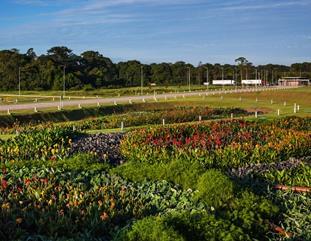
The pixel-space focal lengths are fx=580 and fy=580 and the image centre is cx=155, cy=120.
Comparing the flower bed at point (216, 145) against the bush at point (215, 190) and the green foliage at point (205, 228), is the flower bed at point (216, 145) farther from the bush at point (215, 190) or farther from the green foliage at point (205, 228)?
the green foliage at point (205, 228)

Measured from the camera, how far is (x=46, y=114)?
45.5m

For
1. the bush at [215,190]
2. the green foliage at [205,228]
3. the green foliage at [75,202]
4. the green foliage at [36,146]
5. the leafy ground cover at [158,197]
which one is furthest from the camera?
the green foliage at [36,146]

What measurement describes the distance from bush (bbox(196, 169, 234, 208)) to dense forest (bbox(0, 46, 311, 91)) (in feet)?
288

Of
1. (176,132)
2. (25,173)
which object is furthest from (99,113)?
(25,173)

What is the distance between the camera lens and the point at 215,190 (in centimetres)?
922

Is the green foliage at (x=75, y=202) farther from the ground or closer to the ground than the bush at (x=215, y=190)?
closer to the ground

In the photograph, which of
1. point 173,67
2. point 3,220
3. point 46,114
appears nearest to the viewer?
point 3,220

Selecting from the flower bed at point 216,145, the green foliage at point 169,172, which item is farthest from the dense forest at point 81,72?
the green foliage at point 169,172

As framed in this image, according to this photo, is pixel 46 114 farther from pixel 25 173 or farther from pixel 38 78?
pixel 38 78

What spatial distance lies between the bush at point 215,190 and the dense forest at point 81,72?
87.7 meters

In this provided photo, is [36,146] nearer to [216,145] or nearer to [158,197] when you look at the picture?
[216,145]

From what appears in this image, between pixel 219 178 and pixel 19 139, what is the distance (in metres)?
8.61

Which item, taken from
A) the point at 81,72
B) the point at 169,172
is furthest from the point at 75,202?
the point at 81,72

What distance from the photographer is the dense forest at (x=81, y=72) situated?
4254 inches
